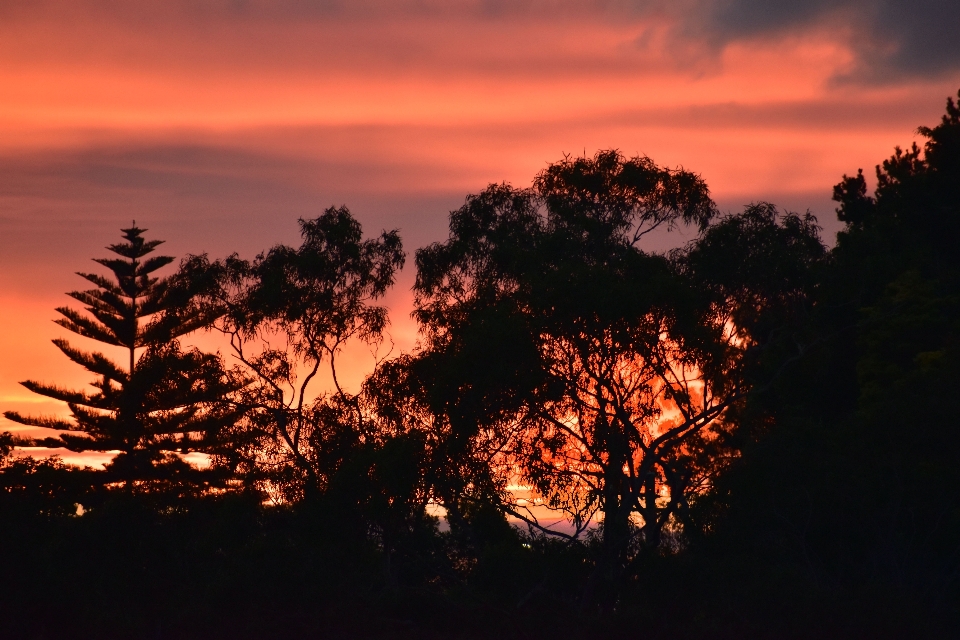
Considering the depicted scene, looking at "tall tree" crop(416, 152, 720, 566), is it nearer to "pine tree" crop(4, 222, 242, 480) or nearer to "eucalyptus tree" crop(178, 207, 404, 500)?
"eucalyptus tree" crop(178, 207, 404, 500)

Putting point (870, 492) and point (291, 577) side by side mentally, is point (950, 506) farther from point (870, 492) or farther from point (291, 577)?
point (291, 577)

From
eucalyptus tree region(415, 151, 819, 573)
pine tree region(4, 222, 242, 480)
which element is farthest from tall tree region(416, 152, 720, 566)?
pine tree region(4, 222, 242, 480)

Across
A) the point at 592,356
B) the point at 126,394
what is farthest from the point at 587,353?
the point at 126,394

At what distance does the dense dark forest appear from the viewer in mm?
14977

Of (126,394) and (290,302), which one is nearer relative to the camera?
(290,302)

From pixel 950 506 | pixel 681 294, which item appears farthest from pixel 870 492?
pixel 681 294

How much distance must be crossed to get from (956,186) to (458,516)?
17.6 m

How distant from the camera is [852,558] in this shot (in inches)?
842

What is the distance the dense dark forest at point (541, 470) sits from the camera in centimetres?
1498

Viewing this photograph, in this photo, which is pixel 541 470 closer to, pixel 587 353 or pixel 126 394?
pixel 587 353

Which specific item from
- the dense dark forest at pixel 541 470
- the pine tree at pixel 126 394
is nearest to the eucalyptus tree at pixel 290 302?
the dense dark forest at pixel 541 470

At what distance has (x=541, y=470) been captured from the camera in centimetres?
1543

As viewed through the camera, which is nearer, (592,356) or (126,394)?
(592,356)

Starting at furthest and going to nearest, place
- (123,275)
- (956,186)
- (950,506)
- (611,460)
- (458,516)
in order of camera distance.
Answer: (123,275) → (956,186) → (950,506) → (458,516) → (611,460)
